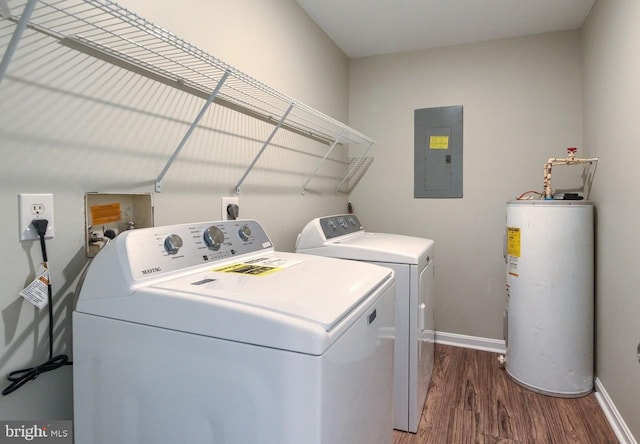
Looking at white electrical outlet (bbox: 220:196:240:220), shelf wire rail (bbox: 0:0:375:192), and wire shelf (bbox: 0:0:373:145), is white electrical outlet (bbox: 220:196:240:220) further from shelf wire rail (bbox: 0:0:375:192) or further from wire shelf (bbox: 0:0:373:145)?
wire shelf (bbox: 0:0:373:145)

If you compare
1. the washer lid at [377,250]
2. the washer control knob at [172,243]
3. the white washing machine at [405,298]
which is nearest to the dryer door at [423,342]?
the white washing machine at [405,298]

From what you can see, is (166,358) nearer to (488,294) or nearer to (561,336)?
(561,336)

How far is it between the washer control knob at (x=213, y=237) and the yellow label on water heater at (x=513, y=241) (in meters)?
1.92

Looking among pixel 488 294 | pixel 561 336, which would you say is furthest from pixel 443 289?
pixel 561 336

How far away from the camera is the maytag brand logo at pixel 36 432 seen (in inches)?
36.4

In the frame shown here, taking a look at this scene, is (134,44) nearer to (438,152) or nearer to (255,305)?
(255,305)

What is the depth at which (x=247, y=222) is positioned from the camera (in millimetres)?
1510

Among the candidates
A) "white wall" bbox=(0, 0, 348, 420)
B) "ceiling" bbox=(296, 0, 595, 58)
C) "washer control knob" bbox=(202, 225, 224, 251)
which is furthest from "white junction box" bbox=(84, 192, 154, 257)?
"ceiling" bbox=(296, 0, 595, 58)

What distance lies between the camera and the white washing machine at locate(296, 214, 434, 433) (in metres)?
1.84

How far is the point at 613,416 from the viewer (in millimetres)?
1955

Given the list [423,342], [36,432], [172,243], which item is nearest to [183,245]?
[172,243]

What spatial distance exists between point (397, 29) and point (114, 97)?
219 cm

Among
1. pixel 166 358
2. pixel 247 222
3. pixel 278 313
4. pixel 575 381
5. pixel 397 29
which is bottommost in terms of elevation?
pixel 575 381

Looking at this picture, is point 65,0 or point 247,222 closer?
point 65,0
